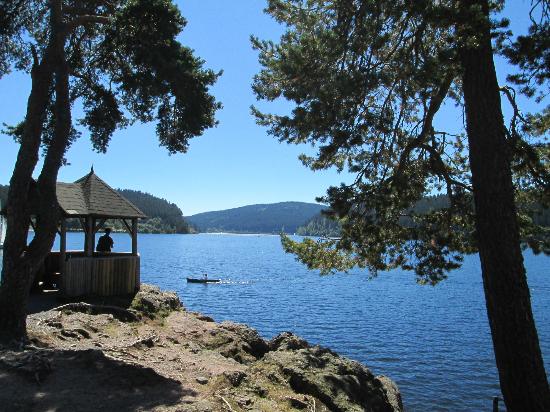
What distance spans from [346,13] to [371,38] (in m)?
0.88

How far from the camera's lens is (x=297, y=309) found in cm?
3525

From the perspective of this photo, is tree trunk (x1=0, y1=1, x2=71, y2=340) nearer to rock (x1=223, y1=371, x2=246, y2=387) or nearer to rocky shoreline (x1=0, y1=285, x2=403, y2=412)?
rocky shoreline (x1=0, y1=285, x2=403, y2=412)

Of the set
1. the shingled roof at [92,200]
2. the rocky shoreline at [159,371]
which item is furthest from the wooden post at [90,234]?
the rocky shoreline at [159,371]

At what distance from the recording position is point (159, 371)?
339 inches

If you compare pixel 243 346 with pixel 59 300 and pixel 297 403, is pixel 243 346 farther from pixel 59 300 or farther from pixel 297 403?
pixel 297 403

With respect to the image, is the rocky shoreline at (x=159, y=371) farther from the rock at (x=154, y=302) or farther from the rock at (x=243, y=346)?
Result: the rock at (x=154, y=302)

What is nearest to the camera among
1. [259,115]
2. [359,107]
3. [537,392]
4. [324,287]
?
[537,392]

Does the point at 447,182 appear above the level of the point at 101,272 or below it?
above

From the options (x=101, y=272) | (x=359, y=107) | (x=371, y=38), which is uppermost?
(x=371, y=38)

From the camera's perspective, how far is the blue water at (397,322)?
18.0 m

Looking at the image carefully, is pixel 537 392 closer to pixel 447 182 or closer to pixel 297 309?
pixel 447 182

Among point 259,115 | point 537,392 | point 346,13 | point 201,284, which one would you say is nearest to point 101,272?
point 259,115

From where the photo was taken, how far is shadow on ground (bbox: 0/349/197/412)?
20.8 ft

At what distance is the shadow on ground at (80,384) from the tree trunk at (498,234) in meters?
4.66
